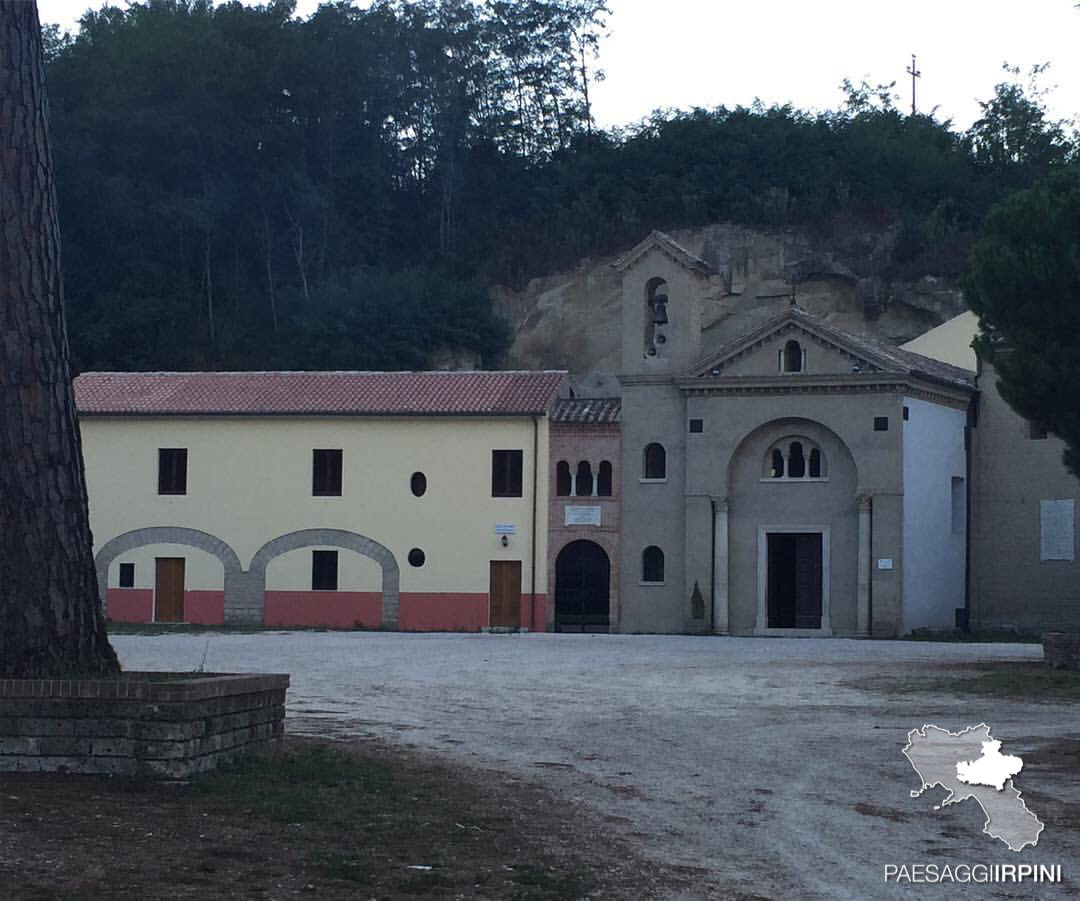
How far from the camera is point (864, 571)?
41594 millimetres

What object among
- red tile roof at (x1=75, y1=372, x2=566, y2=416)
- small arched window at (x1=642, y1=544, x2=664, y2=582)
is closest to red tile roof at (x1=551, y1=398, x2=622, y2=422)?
red tile roof at (x1=75, y1=372, x2=566, y2=416)

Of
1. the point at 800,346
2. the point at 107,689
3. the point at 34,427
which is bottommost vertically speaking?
the point at 107,689

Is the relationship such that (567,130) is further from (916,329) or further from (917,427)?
(917,427)

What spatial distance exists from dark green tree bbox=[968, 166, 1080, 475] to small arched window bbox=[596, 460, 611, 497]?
17181 millimetres

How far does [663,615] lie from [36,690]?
33652mm

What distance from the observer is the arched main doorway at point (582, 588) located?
44.2 metres

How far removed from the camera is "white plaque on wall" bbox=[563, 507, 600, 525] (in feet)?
145

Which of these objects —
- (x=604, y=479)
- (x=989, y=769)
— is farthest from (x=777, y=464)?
(x=989, y=769)

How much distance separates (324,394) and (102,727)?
36.1 metres

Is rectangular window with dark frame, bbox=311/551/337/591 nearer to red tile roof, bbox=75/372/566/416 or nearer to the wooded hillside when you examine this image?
red tile roof, bbox=75/372/566/416

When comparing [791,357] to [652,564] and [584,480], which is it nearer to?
[584,480]

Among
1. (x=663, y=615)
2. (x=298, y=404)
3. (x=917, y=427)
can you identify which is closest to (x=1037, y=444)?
(x=917, y=427)

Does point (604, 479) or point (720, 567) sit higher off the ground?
point (604, 479)

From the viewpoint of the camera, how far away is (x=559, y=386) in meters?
46.1
